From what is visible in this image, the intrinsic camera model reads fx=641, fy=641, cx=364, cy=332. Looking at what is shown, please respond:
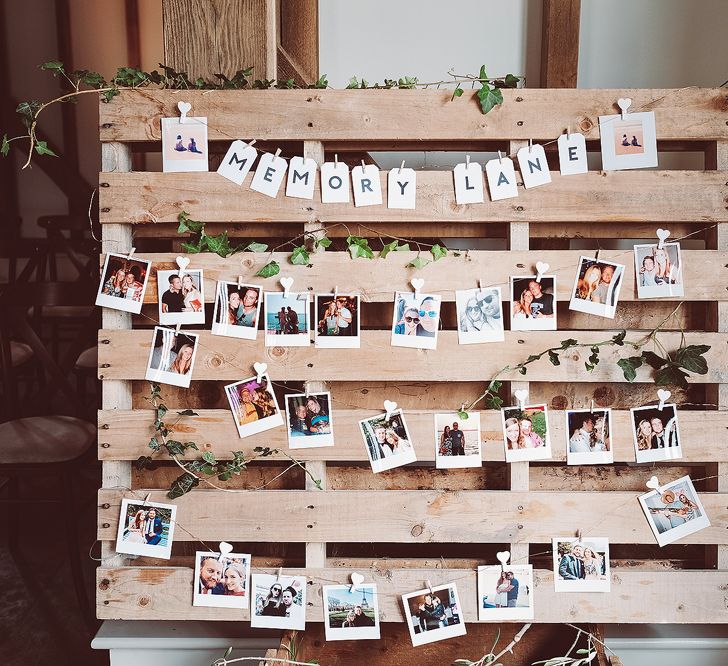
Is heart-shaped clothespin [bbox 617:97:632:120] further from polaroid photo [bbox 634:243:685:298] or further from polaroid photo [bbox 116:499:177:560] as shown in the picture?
polaroid photo [bbox 116:499:177:560]

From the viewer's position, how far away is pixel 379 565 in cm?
174

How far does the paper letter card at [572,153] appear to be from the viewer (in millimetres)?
1647

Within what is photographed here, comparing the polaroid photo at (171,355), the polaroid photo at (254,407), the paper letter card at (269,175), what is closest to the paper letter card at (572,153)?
the paper letter card at (269,175)

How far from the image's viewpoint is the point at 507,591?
1688mm

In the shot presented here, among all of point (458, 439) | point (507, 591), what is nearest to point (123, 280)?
point (458, 439)

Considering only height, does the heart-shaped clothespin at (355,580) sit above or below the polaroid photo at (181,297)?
below

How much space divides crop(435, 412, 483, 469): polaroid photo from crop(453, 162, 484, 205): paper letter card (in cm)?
56

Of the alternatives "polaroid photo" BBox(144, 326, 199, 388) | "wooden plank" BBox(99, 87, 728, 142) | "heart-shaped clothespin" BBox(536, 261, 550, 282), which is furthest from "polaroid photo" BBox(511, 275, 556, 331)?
"polaroid photo" BBox(144, 326, 199, 388)

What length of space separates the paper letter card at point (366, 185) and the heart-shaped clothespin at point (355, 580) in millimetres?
968

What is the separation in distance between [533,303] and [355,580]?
33.7 inches

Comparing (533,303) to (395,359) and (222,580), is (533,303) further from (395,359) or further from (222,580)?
(222,580)

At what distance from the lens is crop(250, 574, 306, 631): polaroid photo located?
1.70 meters

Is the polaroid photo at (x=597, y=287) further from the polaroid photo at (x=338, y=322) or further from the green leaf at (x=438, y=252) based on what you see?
the polaroid photo at (x=338, y=322)

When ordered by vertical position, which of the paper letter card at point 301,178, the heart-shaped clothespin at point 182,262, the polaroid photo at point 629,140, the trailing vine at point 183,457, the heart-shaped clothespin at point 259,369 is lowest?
the trailing vine at point 183,457
